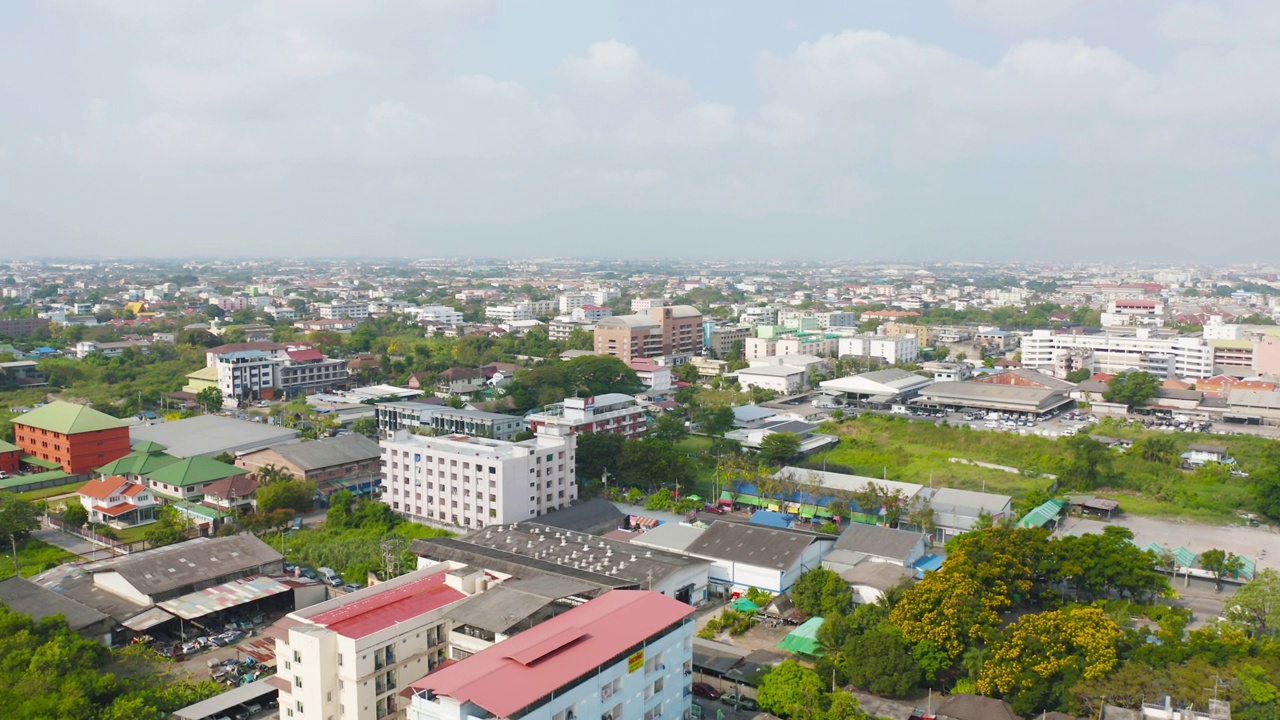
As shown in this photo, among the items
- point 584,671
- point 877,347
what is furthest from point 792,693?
point 877,347

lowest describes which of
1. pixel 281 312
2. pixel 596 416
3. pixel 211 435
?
pixel 211 435

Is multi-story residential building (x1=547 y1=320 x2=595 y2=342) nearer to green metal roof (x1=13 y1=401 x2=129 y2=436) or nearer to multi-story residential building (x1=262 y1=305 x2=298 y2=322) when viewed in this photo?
multi-story residential building (x1=262 y1=305 x2=298 y2=322)

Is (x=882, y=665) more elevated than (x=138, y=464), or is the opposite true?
(x=138, y=464)

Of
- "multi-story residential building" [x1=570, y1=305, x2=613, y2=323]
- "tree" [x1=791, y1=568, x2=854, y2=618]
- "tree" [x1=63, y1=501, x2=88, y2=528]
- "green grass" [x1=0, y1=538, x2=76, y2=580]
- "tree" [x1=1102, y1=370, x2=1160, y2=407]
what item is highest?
"multi-story residential building" [x1=570, y1=305, x2=613, y2=323]

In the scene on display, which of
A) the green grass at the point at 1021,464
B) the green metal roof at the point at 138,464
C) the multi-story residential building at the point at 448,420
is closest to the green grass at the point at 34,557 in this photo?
the green metal roof at the point at 138,464

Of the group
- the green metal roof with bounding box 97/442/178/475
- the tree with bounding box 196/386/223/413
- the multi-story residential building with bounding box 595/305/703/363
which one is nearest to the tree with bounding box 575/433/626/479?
the green metal roof with bounding box 97/442/178/475

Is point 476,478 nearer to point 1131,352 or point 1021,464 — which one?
point 1021,464

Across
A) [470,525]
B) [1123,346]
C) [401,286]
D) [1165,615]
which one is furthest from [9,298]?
[1165,615]
